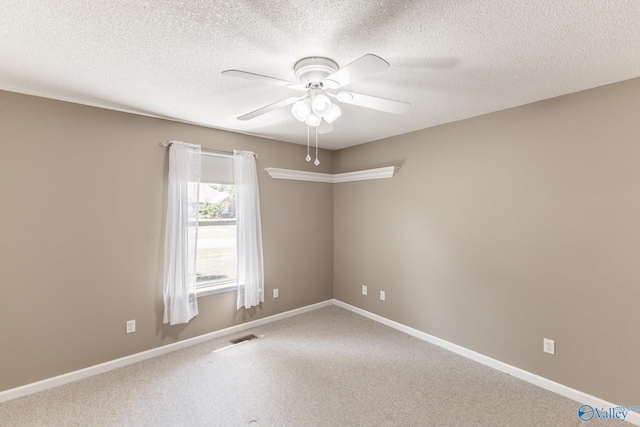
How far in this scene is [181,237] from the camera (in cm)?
304

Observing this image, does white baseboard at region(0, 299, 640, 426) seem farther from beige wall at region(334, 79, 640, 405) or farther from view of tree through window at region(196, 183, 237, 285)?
view of tree through window at region(196, 183, 237, 285)

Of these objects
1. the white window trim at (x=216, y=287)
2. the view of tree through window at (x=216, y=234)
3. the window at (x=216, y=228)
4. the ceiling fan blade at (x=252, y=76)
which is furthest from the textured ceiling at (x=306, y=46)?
the white window trim at (x=216, y=287)

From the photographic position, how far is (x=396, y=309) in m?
3.67

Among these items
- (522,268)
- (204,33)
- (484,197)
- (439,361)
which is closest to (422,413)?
(439,361)

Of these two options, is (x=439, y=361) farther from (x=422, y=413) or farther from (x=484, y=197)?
(x=484, y=197)

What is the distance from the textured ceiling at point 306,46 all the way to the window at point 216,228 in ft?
3.33

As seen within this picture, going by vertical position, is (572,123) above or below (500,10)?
below

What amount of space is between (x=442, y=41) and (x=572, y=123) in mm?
1542

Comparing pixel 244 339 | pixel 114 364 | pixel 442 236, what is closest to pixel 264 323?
pixel 244 339

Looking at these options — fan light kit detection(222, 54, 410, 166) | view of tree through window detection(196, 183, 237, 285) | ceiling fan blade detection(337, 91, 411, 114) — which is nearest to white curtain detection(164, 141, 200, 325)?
view of tree through window detection(196, 183, 237, 285)

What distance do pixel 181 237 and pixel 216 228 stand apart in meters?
0.50

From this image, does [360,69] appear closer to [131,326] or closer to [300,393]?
[300,393]

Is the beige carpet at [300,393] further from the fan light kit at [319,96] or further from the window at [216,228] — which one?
the fan light kit at [319,96]

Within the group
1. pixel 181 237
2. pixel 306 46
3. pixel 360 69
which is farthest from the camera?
pixel 181 237
